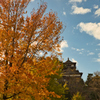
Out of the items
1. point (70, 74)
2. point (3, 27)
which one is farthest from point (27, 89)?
point (70, 74)

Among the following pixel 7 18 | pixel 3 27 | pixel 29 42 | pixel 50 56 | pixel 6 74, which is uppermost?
pixel 7 18

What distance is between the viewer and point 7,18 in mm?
6625

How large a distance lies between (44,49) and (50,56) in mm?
532

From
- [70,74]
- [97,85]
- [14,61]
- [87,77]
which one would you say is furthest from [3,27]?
[87,77]

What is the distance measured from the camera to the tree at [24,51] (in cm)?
561

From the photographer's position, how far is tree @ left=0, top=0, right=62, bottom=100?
5.61 metres

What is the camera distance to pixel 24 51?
6.33 meters

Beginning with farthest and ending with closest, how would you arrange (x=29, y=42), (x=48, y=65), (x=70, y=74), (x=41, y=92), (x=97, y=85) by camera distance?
(x=70, y=74), (x=97, y=85), (x=29, y=42), (x=48, y=65), (x=41, y=92)

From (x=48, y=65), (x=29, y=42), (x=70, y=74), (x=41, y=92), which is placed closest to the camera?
(x=41, y=92)

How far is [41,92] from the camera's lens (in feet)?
18.3

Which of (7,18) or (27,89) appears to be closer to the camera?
(27,89)

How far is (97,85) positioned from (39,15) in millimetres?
25418

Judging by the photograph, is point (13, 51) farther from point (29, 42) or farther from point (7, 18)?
point (7, 18)

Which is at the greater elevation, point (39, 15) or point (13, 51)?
point (39, 15)
